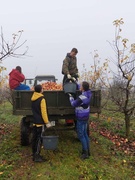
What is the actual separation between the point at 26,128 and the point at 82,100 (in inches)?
81.7

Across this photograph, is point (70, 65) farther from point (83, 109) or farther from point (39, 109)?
point (39, 109)

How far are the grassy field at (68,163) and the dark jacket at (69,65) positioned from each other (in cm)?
211

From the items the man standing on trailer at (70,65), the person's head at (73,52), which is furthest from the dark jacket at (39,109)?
the person's head at (73,52)

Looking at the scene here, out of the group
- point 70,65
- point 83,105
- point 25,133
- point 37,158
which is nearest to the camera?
point 37,158

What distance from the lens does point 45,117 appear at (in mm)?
5887

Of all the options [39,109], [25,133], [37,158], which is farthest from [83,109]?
[25,133]

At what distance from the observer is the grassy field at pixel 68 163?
5.26m

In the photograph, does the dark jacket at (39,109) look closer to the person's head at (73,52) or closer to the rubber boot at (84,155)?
the rubber boot at (84,155)

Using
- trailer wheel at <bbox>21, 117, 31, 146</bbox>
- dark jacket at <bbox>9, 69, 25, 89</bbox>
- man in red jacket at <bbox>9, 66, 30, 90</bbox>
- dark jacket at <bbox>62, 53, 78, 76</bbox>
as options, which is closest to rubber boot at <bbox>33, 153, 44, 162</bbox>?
trailer wheel at <bbox>21, 117, 31, 146</bbox>

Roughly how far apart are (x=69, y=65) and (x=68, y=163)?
320 centimetres

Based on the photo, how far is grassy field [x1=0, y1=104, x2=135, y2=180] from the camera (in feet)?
17.3

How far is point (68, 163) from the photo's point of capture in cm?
591

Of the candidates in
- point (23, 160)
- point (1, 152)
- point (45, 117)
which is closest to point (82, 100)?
point (45, 117)

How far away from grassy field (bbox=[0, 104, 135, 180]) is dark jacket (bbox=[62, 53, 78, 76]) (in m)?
2.11
